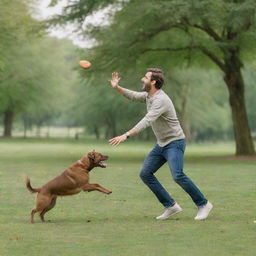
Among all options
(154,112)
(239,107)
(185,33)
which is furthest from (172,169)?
(239,107)

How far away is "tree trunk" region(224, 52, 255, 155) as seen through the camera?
3153 cm

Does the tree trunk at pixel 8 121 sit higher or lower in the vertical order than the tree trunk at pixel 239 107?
lower

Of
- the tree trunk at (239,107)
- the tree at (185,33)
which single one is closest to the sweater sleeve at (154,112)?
the tree at (185,33)

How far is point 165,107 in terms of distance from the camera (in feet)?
33.4

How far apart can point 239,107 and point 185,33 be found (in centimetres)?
420

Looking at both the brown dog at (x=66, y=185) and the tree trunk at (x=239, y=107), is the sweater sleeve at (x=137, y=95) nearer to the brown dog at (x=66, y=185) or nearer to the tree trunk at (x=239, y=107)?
the brown dog at (x=66, y=185)

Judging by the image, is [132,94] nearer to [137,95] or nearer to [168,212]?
[137,95]

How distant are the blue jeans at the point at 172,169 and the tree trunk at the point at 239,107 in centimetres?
2126

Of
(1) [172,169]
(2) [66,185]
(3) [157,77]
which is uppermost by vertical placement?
(3) [157,77]

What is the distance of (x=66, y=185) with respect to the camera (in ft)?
34.1

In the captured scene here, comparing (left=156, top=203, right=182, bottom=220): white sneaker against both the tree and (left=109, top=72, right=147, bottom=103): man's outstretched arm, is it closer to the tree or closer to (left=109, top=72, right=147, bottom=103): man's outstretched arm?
(left=109, top=72, right=147, bottom=103): man's outstretched arm

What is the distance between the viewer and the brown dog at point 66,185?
33.8ft

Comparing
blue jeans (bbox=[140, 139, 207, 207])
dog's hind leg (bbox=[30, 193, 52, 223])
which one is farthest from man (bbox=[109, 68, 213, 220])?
dog's hind leg (bbox=[30, 193, 52, 223])

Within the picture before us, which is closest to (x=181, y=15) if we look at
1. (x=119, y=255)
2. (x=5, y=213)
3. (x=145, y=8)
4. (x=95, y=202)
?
(x=145, y=8)
